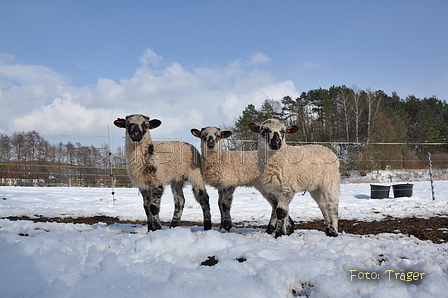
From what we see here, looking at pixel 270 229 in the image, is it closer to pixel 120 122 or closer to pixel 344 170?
pixel 120 122

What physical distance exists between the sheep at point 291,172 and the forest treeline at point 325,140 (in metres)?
8.29

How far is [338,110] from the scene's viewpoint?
43.5 m

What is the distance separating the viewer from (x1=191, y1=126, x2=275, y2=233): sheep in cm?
675

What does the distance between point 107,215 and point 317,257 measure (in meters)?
9.37

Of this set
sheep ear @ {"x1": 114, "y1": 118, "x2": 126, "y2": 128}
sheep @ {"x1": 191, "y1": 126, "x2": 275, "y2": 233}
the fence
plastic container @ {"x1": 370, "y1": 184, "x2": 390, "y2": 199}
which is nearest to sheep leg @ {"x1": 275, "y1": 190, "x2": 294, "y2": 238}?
sheep @ {"x1": 191, "y1": 126, "x2": 275, "y2": 233}

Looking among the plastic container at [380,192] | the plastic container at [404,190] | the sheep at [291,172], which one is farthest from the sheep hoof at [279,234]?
the plastic container at [404,190]

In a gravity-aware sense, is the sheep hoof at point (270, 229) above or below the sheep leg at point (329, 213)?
below

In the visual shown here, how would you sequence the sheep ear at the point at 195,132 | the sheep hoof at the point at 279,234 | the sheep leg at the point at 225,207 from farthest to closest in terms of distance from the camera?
the sheep ear at the point at 195,132 → the sheep leg at the point at 225,207 → the sheep hoof at the point at 279,234

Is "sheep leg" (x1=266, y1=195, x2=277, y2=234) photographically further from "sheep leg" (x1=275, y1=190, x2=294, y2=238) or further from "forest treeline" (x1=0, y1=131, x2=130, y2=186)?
"forest treeline" (x1=0, y1=131, x2=130, y2=186)

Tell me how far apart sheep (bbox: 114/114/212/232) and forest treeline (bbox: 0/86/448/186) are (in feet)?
19.9

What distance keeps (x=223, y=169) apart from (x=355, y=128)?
122 feet

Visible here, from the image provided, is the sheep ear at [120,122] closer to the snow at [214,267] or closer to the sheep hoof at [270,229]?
the snow at [214,267]

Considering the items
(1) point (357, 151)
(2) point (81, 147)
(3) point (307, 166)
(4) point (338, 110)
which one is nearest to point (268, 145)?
(3) point (307, 166)

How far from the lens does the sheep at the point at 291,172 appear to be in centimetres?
537
